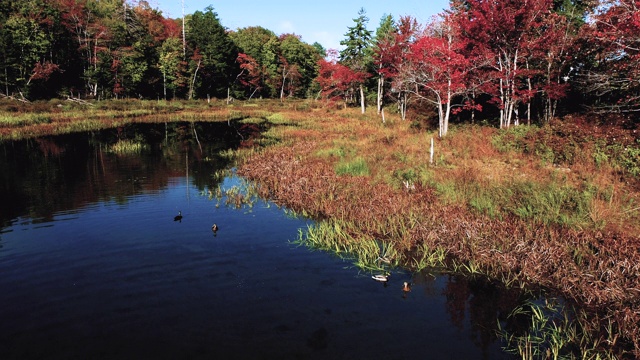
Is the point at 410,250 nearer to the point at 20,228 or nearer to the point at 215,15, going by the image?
the point at 20,228

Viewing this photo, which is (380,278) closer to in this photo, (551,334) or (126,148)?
(551,334)

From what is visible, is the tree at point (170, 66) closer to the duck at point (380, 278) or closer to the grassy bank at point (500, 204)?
the grassy bank at point (500, 204)

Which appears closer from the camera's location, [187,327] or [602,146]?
[187,327]

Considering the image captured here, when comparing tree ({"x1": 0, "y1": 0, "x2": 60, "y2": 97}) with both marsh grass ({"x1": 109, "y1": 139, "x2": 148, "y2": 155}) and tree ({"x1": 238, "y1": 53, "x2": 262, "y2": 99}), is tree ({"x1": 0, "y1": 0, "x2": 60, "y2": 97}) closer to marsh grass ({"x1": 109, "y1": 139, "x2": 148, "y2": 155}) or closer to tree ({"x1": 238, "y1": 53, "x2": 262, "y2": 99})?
tree ({"x1": 238, "y1": 53, "x2": 262, "y2": 99})

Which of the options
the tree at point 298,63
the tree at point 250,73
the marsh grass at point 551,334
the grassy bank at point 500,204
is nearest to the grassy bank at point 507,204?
the grassy bank at point 500,204

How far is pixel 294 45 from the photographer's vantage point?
91.1 m

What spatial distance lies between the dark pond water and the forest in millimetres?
14969

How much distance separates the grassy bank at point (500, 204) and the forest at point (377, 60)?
3.70 metres

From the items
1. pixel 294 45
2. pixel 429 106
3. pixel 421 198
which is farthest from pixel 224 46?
pixel 421 198

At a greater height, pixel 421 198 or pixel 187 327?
pixel 421 198

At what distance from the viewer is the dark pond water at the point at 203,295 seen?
657 centimetres

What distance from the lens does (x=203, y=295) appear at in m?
8.14

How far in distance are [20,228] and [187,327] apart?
8.52 m

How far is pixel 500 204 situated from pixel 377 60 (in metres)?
32.1
